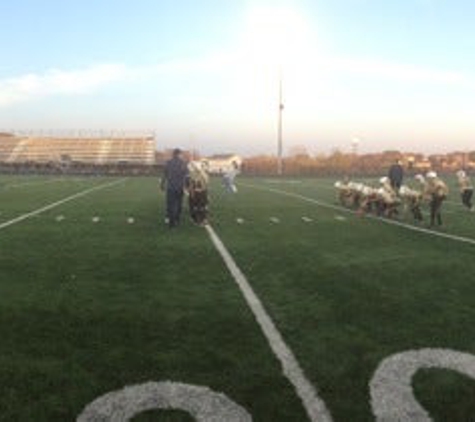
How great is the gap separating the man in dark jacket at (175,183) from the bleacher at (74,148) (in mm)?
145469

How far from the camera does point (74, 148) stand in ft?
597

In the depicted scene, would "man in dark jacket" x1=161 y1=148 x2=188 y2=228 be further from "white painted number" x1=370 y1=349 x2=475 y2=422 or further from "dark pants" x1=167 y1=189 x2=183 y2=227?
"white painted number" x1=370 y1=349 x2=475 y2=422

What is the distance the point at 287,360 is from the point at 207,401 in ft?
4.37

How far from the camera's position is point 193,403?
658 cm

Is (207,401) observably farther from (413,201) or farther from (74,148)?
(74,148)

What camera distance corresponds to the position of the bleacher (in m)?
170

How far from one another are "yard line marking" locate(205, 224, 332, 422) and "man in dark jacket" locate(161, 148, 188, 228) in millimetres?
9665

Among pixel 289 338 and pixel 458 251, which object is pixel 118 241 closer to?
pixel 458 251

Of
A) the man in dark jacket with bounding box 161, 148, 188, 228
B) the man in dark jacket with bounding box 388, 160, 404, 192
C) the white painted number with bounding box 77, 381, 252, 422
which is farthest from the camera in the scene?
the man in dark jacket with bounding box 388, 160, 404, 192

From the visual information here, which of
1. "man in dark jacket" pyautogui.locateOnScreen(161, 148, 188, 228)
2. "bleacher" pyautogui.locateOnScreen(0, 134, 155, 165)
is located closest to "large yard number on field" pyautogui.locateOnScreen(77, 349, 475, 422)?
"man in dark jacket" pyautogui.locateOnScreen(161, 148, 188, 228)

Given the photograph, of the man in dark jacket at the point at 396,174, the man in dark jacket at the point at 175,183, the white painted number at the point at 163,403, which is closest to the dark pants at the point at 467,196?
the man in dark jacket at the point at 396,174

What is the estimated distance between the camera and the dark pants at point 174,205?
72.1ft

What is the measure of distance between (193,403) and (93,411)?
2.38ft

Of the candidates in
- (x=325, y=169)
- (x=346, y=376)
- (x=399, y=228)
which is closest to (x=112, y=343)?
(x=346, y=376)
